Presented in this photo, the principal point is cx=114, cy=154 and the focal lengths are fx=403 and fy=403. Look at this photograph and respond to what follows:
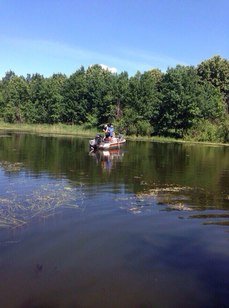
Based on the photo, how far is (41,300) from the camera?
7176mm

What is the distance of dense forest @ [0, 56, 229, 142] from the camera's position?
2461 inches

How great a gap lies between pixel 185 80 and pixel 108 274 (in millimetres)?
57865

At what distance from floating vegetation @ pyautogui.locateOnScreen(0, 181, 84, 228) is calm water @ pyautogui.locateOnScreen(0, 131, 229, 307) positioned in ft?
0.11

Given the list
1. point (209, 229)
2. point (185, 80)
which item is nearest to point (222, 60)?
point (185, 80)

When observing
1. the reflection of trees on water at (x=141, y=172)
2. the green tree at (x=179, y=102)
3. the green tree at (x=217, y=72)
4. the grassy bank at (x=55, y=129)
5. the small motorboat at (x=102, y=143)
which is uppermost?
the green tree at (x=217, y=72)

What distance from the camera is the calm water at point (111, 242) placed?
759 cm

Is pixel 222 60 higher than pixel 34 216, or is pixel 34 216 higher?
pixel 222 60

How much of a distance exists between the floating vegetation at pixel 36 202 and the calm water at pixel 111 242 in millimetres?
34

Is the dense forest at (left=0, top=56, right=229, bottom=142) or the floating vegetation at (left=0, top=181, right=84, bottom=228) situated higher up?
the dense forest at (left=0, top=56, right=229, bottom=142)

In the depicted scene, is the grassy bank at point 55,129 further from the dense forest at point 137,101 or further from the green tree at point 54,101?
the green tree at point 54,101

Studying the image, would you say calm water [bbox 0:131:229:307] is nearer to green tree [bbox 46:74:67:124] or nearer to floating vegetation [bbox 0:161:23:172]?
floating vegetation [bbox 0:161:23:172]

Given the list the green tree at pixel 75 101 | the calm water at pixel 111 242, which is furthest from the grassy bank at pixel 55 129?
the calm water at pixel 111 242

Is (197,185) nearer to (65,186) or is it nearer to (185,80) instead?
(65,186)

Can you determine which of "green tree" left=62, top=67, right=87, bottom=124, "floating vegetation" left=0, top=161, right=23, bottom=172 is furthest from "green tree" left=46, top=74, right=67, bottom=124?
"floating vegetation" left=0, top=161, right=23, bottom=172
